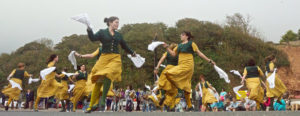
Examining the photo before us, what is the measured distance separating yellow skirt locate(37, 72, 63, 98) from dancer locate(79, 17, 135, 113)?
5596mm

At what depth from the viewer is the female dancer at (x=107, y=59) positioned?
8.00m

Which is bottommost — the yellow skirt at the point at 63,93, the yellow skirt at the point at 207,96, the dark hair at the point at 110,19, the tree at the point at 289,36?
the yellow skirt at the point at 207,96

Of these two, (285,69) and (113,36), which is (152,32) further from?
(113,36)

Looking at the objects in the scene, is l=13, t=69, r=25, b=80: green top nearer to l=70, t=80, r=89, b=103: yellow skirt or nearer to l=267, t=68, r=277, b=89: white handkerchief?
l=70, t=80, r=89, b=103: yellow skirt

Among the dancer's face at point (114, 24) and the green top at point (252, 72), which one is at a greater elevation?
the dancer's face at point (114, 24)

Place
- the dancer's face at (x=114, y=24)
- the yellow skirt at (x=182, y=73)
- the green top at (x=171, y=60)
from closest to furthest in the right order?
the dancer's face at (x=114, y=24) < the yellow skirt at (x=182, y=73) < the green top at (x=171, y=60)

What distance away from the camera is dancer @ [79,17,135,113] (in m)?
8.00

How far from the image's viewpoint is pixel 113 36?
8.29 meters

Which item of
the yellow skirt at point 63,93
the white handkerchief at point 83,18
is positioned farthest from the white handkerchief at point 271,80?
the yellow skirt at point 63,93

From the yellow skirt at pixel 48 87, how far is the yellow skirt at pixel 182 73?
5.69 meters

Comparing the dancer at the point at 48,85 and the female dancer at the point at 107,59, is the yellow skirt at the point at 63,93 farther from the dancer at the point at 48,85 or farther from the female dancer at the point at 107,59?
the female dancer at the point at 107,59

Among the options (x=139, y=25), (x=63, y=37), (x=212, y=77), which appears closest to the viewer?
(x=212, y=77)

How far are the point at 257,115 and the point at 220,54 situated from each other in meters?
39.2

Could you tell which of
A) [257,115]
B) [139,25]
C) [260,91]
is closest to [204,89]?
[260,91]
